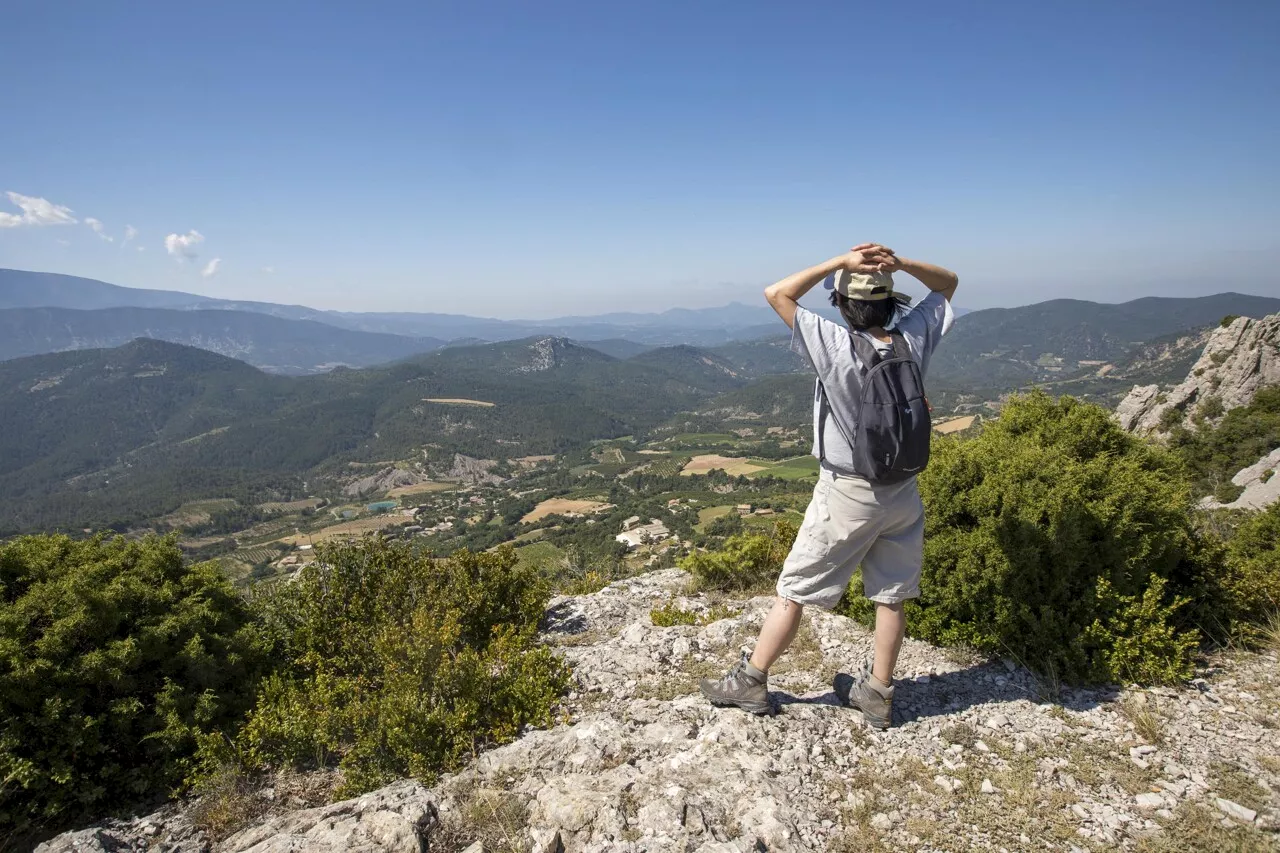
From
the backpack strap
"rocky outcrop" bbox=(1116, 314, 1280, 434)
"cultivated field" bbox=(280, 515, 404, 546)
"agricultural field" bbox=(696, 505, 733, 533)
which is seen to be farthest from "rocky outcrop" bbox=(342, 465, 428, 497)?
the backpack strap

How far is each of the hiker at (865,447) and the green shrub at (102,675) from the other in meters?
3.58

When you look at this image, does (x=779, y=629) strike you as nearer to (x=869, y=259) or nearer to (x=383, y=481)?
(x=869, y=259)

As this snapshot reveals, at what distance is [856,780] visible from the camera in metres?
3.19

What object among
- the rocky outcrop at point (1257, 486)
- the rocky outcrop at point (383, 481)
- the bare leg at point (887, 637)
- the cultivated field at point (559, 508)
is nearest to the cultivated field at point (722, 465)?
the cultivated field at point (559, 508)

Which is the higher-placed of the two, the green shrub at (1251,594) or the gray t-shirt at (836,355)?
the gray t-shirt at (836,355)

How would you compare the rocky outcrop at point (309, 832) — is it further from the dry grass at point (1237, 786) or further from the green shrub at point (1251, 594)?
the green shrub at point (1251, 594)

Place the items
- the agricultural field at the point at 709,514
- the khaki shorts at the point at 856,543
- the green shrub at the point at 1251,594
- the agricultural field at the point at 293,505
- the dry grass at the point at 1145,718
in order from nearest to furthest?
the khaki shorts at the point at 856,543
the dry grass at the point at 1145,718
the green shrub at the point at 1251,594
the agricultural field at the point at 709,514
the agricultural field at the point at 293,505

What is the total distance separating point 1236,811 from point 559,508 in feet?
330

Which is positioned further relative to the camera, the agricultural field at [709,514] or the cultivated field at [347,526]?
the cultivated field at [347,526]

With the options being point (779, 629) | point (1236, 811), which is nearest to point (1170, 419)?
point (1236, 811)

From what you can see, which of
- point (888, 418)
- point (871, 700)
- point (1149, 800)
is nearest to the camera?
point (1149, 800)

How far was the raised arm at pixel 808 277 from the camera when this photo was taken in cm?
324

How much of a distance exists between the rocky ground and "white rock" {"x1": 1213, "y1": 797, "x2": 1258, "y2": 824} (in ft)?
0.04

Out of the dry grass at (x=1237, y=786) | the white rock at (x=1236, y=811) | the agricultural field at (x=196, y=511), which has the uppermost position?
the white rock at (x=1236, y=811)
